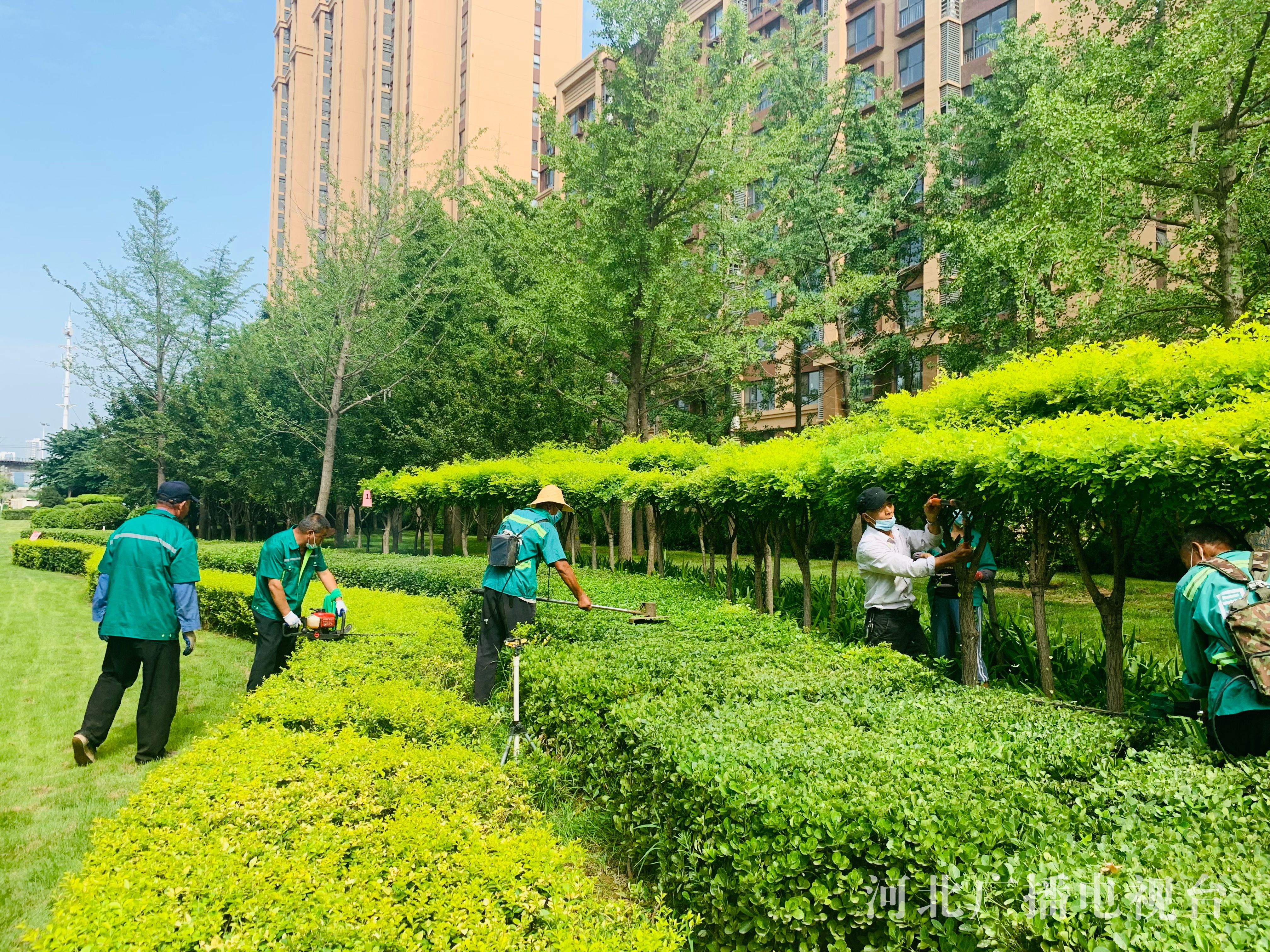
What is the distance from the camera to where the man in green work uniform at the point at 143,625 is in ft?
18.8

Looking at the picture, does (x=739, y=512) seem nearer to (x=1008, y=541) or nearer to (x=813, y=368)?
(x=1008, y=541)

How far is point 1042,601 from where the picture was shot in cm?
574

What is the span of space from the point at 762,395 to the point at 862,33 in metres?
14.4

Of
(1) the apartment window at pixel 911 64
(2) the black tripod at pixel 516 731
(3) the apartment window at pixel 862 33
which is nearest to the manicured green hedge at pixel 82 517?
(2) the black tripod at pixel 516 731

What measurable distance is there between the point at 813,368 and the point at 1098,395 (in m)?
23.0

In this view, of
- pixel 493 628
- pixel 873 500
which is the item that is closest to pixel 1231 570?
pixel 873 500

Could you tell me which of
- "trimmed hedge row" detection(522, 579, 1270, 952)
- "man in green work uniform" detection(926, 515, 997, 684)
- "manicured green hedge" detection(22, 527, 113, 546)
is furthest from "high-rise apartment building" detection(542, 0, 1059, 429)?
"manicured green hedge" detection(22, 527, 113, 546)

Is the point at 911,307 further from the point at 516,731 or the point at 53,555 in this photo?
the point at 53,555

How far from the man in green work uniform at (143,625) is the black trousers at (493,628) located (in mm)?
2147

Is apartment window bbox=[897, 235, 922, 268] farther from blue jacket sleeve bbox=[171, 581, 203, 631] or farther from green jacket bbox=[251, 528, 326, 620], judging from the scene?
blue jacket sleeve bbox=[171, 581, 203, 631]

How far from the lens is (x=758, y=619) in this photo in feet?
21.6

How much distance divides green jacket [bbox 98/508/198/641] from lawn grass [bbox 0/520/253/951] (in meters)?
1.00

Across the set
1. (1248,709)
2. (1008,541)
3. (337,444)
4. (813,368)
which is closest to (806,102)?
→ (813,368)

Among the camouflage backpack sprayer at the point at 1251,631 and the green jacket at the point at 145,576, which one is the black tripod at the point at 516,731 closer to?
the green jacket at the point at 145,576
